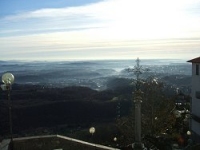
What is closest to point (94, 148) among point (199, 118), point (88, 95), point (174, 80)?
point (199, 118)

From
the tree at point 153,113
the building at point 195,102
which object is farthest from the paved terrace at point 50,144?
the building at point 195,102

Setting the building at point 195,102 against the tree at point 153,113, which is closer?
the tree at point 153,113

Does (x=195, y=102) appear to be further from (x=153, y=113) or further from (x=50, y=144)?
(x=50, y=144)

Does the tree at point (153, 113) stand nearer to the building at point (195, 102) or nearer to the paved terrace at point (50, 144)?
the building at point (195, 102)

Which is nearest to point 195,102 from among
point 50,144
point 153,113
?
point 153,113

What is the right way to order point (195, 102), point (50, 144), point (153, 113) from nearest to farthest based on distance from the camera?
point (50, 144)
point (153, 113)
point (195, 102)

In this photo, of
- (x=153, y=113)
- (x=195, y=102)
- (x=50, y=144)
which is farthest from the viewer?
(x=195, y=102)

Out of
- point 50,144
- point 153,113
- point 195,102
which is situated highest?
point 50,144

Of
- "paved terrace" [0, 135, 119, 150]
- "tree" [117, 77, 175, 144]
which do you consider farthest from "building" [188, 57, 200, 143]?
"paved terrace" [0, 135, 119, 150]

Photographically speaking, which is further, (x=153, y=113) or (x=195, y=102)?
(x=195, y=102)
